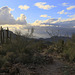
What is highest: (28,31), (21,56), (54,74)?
(28,31)

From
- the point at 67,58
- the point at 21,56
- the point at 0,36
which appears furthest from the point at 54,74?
the point at 0,36

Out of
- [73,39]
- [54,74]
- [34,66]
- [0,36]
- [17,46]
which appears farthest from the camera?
[0,36]

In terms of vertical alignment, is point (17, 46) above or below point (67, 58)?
above

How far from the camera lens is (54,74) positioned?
29.5 ft

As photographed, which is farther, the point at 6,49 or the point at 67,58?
the point at 6,49

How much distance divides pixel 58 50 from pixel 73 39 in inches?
104

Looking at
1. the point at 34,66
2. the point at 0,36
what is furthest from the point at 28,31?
the point at 34,66

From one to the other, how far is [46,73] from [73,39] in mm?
10272

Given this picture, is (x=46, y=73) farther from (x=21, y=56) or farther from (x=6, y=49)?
(x=6, y=49)

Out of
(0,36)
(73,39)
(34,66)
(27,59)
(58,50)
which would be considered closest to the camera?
(34,66)

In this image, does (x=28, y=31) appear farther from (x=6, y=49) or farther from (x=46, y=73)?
(x=46, y=73)

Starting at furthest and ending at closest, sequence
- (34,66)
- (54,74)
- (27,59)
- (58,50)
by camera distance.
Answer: (58,50), (27,59), (34,66), (54,74)

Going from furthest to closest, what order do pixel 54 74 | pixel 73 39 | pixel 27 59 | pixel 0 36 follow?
1. pixel 0 36
2. pixel 73 39
3. pixel 27 59
4. pixel 54 74

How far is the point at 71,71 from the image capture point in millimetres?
9289
